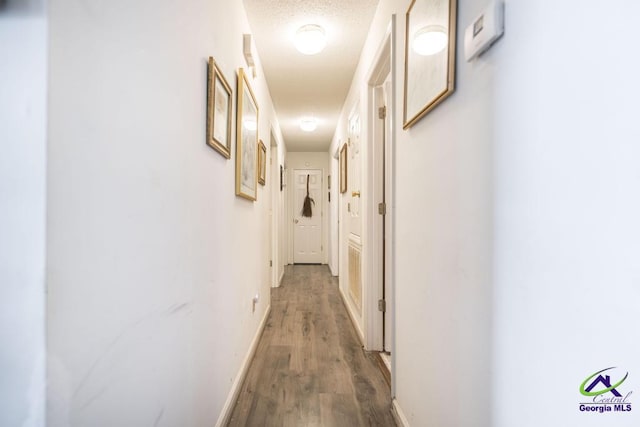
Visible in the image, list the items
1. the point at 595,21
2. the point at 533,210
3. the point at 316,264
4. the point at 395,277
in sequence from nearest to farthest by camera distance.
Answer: the point at 595,21 → the point at 533,210 → the point at 395,277 → the point at 316,264

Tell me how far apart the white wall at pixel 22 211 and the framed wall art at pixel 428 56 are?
101 centimetres

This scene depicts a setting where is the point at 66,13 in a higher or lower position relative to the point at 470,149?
higher

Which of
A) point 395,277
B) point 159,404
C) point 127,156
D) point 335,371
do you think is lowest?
point 335,371

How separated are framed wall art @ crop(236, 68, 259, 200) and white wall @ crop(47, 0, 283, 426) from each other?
478 millimetres

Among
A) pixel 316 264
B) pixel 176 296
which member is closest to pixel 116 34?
pixel 176 296

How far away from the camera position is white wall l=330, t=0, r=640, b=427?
50cm

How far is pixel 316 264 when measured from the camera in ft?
22.6

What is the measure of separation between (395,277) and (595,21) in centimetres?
138

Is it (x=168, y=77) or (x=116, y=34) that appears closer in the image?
(x=116, y=34)

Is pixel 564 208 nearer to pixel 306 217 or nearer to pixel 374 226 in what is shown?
pixel 374 226

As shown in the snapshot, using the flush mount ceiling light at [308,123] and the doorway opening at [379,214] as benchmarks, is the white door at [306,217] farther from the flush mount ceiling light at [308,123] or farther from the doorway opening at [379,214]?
the doorway opening at [379,214]

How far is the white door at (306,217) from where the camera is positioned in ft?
22.5

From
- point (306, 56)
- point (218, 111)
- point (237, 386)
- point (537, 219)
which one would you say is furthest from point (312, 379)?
point (306, 56)

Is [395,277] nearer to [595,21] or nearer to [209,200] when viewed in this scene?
[209,200]
